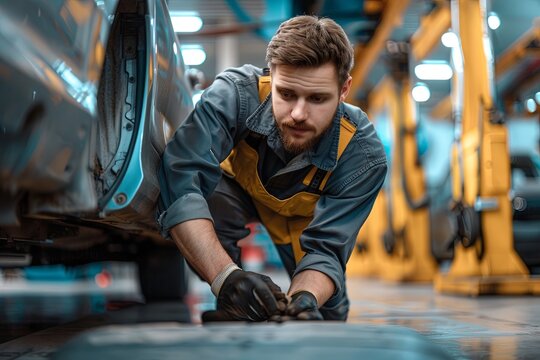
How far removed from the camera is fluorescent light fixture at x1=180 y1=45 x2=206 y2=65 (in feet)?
46.5

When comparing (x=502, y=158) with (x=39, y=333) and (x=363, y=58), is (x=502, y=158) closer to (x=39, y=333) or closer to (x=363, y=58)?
(x=39, y=333)

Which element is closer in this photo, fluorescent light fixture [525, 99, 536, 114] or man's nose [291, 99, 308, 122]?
man's nose [291, 99, 308, 122]

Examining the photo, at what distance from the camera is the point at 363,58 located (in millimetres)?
8789

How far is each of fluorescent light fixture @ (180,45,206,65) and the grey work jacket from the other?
39.5 feet

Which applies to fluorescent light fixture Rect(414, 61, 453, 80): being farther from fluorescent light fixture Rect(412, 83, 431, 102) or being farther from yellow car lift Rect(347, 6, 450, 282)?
yellow car lift Rect(347, 6, 450, 282)

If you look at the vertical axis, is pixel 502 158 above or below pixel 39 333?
above

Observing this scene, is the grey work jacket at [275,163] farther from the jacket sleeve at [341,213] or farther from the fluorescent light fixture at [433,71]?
the fluorescent light fixture at [433,71]

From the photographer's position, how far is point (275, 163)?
2256 mm

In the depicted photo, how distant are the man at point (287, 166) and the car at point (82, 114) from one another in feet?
0.45

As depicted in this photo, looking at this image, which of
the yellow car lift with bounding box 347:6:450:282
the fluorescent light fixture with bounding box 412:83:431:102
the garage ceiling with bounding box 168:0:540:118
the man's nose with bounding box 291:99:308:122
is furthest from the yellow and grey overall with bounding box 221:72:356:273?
the fluorescent light fixture with bounding box 412:83:431:102

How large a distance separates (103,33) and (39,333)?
127cm

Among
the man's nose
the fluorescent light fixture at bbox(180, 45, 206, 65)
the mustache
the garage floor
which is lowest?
the garage floor

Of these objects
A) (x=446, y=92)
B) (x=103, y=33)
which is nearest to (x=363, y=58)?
(x=103, y=33)

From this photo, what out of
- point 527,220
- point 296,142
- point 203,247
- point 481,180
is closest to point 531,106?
point 527,220
